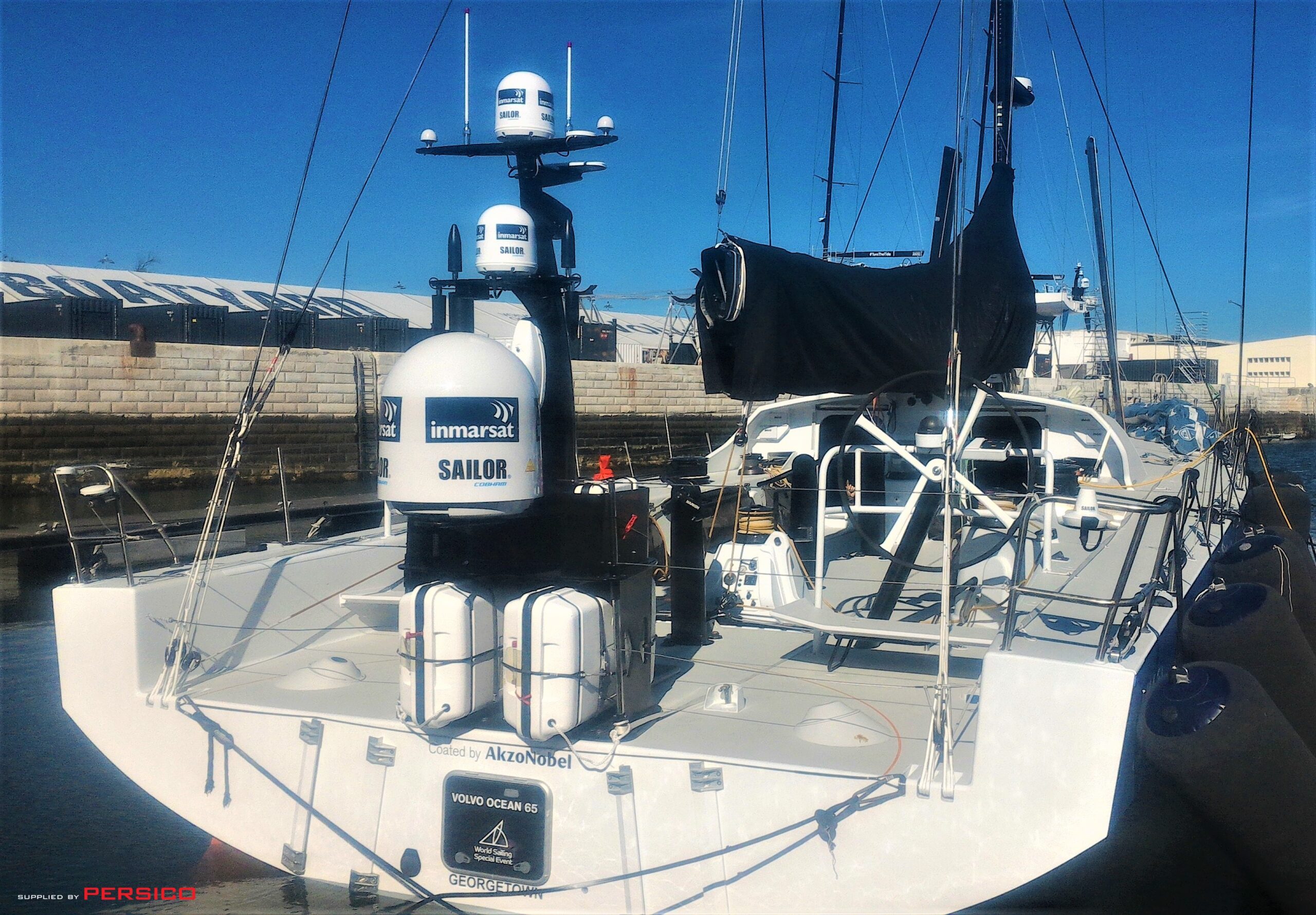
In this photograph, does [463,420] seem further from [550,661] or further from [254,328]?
[254,328]

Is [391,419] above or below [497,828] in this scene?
above

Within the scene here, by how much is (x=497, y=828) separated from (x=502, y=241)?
3.13 m

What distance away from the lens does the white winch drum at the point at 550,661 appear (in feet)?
11.1

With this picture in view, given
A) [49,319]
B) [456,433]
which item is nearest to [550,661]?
[456,433]

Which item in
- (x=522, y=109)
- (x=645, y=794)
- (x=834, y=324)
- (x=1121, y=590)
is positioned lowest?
(x=645, y=794)

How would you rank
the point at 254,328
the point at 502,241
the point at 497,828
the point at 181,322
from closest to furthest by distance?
the point at 497,828 < the point at 502,241 < the point at 181,322 < the point at 254,328

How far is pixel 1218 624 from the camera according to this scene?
17.1 feet

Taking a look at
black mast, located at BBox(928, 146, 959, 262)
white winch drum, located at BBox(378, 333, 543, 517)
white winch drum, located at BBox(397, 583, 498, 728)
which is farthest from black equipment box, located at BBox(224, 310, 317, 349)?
white winch drum, located at BBox(397, 583, 498, 728)

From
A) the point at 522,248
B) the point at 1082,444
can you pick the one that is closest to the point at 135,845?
the point at 522,248

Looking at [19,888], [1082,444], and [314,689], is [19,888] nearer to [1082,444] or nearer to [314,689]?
[314,689]

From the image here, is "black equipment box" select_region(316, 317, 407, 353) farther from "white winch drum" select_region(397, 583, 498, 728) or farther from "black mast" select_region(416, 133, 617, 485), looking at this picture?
"white winch drum" select_region(397, 583, 498, 728)

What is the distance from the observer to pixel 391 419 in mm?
3699

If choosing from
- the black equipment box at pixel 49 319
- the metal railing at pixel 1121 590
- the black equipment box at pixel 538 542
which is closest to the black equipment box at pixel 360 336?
the black equipment box at pixel 49 319

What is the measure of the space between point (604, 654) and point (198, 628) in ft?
6.75
